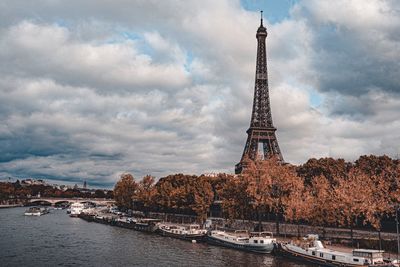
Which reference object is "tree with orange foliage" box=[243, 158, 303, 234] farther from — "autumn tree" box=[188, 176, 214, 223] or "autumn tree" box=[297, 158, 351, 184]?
"autumn tree" box=[188, 176, 214, 223]

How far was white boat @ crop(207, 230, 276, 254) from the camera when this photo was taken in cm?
7212

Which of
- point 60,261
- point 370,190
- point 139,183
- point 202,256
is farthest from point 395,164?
point 139,183

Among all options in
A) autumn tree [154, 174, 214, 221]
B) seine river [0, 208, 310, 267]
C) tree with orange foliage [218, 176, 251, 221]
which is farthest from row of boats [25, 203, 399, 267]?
autumn tree [154, 174, 214, 221]

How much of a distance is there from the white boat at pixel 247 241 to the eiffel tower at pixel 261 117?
57.5 metres

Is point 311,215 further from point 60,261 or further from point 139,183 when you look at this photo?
point 139,183

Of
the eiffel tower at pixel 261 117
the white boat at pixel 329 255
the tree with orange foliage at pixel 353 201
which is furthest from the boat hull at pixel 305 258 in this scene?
the eiffel tower at pixel 261 117

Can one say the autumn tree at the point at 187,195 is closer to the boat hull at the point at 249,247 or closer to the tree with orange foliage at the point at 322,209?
the boat hull at the point at 249,247

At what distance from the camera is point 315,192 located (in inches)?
3391

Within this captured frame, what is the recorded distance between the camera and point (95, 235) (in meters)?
104

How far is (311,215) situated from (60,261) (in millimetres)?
40174

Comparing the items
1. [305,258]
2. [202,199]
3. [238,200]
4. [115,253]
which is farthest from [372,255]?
[202,199]

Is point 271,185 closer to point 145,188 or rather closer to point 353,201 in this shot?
point 353,201

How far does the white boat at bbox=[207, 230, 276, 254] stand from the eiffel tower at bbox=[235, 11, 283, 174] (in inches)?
2263

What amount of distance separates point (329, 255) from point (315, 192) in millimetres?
27597
